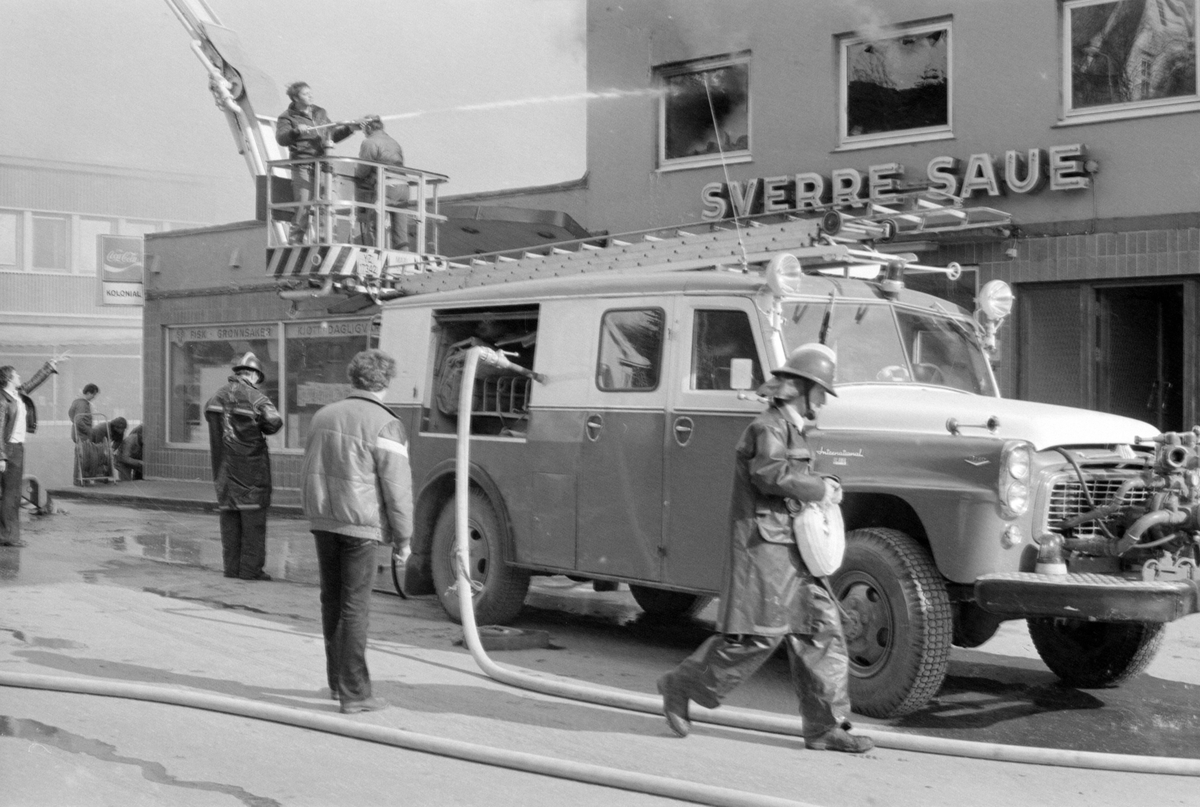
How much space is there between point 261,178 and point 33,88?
410 inches

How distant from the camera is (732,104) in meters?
16.2

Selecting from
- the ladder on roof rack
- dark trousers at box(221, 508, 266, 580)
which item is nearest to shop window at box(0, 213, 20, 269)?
dark trousers at box(221, 508, 266, 580)

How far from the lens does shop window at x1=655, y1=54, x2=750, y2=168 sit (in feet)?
52.9

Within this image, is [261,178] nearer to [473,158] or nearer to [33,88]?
[473,158]

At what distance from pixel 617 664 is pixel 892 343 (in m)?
2.57

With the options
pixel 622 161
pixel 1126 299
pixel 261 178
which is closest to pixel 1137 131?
pixel 1126 299

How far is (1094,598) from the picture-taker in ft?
20.3

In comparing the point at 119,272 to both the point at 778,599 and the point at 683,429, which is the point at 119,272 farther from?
the point at 778,599

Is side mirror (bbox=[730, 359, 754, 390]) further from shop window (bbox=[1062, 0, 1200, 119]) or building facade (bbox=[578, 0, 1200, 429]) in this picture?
shop window (bbox=[1062, 0, 1200, 119])

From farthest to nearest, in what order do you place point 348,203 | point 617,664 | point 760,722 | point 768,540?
point 348,203, point 617,664, point 760,722, point 768,540

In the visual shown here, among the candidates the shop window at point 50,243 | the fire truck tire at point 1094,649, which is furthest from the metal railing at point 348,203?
the shop window at point 50,243

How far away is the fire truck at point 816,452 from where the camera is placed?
6.57 metres

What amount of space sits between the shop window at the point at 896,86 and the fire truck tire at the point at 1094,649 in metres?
7.76

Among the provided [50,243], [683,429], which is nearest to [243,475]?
[683,429]
